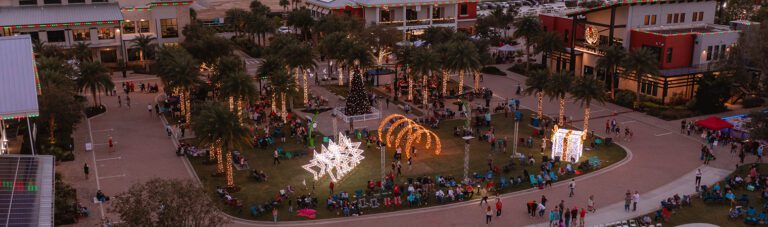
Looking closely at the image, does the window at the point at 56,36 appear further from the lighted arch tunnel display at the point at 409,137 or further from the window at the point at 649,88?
the window at the point at 649,88

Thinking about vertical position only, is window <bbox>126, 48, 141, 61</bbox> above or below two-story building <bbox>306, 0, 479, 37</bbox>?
below

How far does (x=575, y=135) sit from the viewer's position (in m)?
61.2

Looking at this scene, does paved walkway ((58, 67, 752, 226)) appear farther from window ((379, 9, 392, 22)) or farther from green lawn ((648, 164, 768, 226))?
window ((379, 9, 392, 22))

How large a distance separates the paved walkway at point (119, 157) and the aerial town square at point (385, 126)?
0.86 ft

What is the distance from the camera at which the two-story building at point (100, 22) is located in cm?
10006

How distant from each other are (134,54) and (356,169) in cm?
6089

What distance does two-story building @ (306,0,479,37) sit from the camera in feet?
398

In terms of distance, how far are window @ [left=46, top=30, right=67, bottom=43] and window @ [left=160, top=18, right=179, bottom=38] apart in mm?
14488

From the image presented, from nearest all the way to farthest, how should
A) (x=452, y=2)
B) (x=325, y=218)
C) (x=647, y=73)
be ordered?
1. (x=325, y=218)
2. (x=647, y=73)
3. (x=452, y=2)

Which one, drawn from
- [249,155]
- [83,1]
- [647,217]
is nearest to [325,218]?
[249,155]

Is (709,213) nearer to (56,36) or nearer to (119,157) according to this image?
(119,157)

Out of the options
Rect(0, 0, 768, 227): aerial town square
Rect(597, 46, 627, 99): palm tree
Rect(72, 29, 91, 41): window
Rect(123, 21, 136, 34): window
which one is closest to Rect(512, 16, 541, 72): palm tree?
Rect(0, 0, 768, 227): aerial town square

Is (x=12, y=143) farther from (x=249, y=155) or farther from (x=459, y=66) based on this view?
(x=459, y=66)

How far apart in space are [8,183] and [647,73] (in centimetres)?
6209
